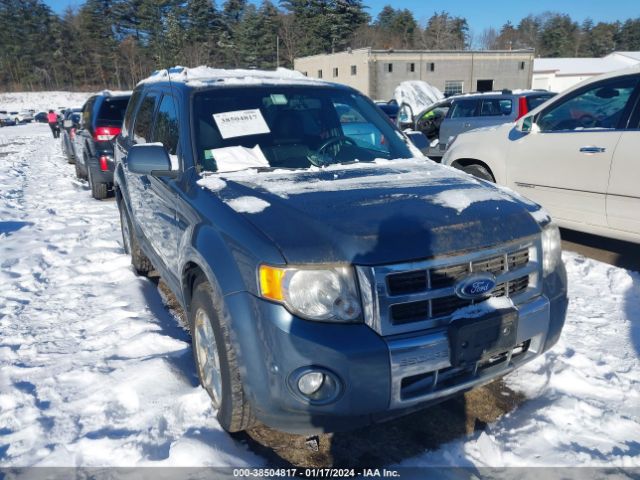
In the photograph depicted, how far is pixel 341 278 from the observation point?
214cm

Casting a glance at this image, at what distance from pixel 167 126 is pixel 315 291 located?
215 centimetres

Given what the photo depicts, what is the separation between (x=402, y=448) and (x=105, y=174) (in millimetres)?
7791

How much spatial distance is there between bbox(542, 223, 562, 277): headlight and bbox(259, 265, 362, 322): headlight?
115cm

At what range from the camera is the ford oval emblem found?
7.40 feet

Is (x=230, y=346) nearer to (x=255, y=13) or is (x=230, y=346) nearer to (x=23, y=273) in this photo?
(x=23, y=273)

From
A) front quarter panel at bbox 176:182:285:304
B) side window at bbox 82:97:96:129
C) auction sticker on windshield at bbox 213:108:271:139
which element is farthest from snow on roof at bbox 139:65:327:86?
side window at bbox 82:97:96:129

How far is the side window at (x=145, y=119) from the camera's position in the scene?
4184mm

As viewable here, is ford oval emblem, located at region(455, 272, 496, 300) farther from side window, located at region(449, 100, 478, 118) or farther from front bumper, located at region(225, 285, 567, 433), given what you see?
side window, located at region(449, 100, 478, 118)

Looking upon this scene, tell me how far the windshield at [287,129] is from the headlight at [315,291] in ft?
4.09

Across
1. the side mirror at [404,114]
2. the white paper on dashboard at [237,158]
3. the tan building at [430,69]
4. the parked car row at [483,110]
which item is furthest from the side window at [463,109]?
the tan building at [430,69]

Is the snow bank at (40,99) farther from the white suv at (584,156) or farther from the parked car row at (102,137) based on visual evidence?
the white suv at (584,156)

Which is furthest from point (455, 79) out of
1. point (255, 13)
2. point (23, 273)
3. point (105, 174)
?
point (23, 273)

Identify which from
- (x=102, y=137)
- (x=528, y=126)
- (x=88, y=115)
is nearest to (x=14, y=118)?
(x=88, y=115)

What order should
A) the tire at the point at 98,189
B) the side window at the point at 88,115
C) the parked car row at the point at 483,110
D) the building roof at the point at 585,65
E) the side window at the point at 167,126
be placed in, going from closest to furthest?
the side window at the point at 167,126 < the tire at the point at 98,189 < the side window at the point at 88,115 < the parked car row at the point at 483,110 < the building roof at the point at 585,65
